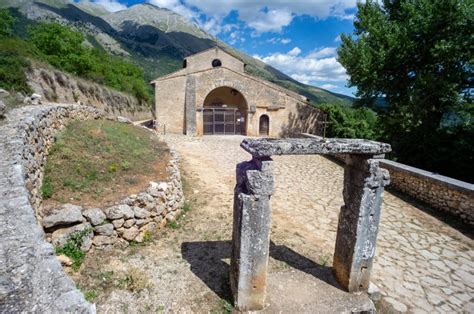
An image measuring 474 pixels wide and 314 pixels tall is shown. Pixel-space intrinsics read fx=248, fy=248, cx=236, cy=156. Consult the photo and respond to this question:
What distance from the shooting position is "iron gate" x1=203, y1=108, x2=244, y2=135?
Answer: 2403 centimetres

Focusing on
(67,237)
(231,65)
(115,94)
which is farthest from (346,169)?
(115,94)

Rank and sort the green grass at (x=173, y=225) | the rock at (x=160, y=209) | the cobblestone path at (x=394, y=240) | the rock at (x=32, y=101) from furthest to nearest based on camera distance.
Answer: the rock at (x=32, y=101) < the green grass at (x=173, y=225) < the rock at (x=160, y=209) < the cobblestone path at (x=394, y=240)

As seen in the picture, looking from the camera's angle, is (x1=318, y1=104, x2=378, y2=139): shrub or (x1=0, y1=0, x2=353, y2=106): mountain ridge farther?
(x1=0, y1=0, x2=353, y2=106): mountain ridge

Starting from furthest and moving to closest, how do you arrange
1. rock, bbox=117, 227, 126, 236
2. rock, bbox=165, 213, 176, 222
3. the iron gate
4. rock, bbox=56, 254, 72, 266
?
the iron gate → rock, bbox=165, 213, 176, 222 → rock, bbox=117, 227, 126, 236 → rock, bbox=56, 254, 72, 266

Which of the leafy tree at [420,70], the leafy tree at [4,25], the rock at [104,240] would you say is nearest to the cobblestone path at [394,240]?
the rock at [104,240]

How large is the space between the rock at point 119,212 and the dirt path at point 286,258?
0.71 m

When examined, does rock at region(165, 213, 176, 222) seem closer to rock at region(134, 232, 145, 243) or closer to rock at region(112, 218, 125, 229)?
rock at region(134, 232, 145, 243)

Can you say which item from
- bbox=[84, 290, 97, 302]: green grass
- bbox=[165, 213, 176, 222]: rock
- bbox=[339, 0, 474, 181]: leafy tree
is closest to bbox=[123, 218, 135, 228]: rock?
bbox=[165, 213, 176, 222]: rock

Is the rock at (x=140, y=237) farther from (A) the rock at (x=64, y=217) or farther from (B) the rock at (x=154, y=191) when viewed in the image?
(A) the rock at (x=64, y=217)

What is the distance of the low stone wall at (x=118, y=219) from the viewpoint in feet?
15.1

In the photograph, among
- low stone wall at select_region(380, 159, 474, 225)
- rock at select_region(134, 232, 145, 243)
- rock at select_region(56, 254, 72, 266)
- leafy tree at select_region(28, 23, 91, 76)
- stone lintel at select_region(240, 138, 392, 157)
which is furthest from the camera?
leafy tree at select_region(28, 23, 91, 76)

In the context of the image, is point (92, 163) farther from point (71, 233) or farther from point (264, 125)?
point (264, 125)

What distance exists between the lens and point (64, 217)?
4637 mm

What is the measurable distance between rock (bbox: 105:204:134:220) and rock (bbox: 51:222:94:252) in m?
0.40
